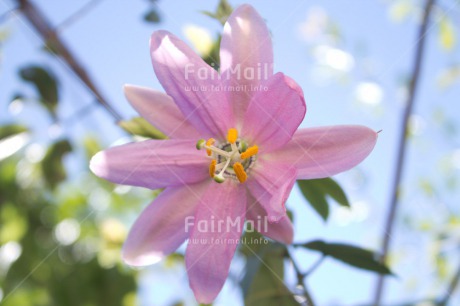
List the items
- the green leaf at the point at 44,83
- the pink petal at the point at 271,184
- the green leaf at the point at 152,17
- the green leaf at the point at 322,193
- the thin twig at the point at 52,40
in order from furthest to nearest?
1. the green leaf at the point at 44,83
2. the thin twig at the point at 52,40
3. the green leaf at the point at 152,17
4. the green leaf at the point at 322,193
5. the pink petal at the point at 271,184

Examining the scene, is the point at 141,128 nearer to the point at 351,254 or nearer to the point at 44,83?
the point at 351,254

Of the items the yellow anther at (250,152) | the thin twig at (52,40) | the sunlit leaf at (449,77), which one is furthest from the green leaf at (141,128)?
the sunlit leaf at (449,77)

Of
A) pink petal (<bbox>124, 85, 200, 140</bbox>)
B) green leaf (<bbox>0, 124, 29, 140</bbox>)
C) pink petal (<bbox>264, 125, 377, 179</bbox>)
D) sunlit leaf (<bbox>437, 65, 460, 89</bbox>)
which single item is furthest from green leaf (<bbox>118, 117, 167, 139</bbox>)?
sunlit leaf (<bbox>437, 65, 460, 89</bbox>)

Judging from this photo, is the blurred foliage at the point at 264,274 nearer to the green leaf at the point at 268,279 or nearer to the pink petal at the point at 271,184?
the green leaf at the point at 268,279

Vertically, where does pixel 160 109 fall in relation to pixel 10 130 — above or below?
above

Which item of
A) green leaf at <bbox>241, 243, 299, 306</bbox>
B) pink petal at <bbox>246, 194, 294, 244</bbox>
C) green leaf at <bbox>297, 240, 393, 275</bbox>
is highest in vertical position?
pink petal at <bbox>246, 194, 294, 244</bbox>

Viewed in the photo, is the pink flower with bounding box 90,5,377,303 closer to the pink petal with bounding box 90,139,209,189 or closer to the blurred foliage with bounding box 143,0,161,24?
the pink petal with bounding box 90,139,209,189

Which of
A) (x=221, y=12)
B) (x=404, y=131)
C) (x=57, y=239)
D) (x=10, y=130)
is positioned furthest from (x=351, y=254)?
(x=57, y=239)
